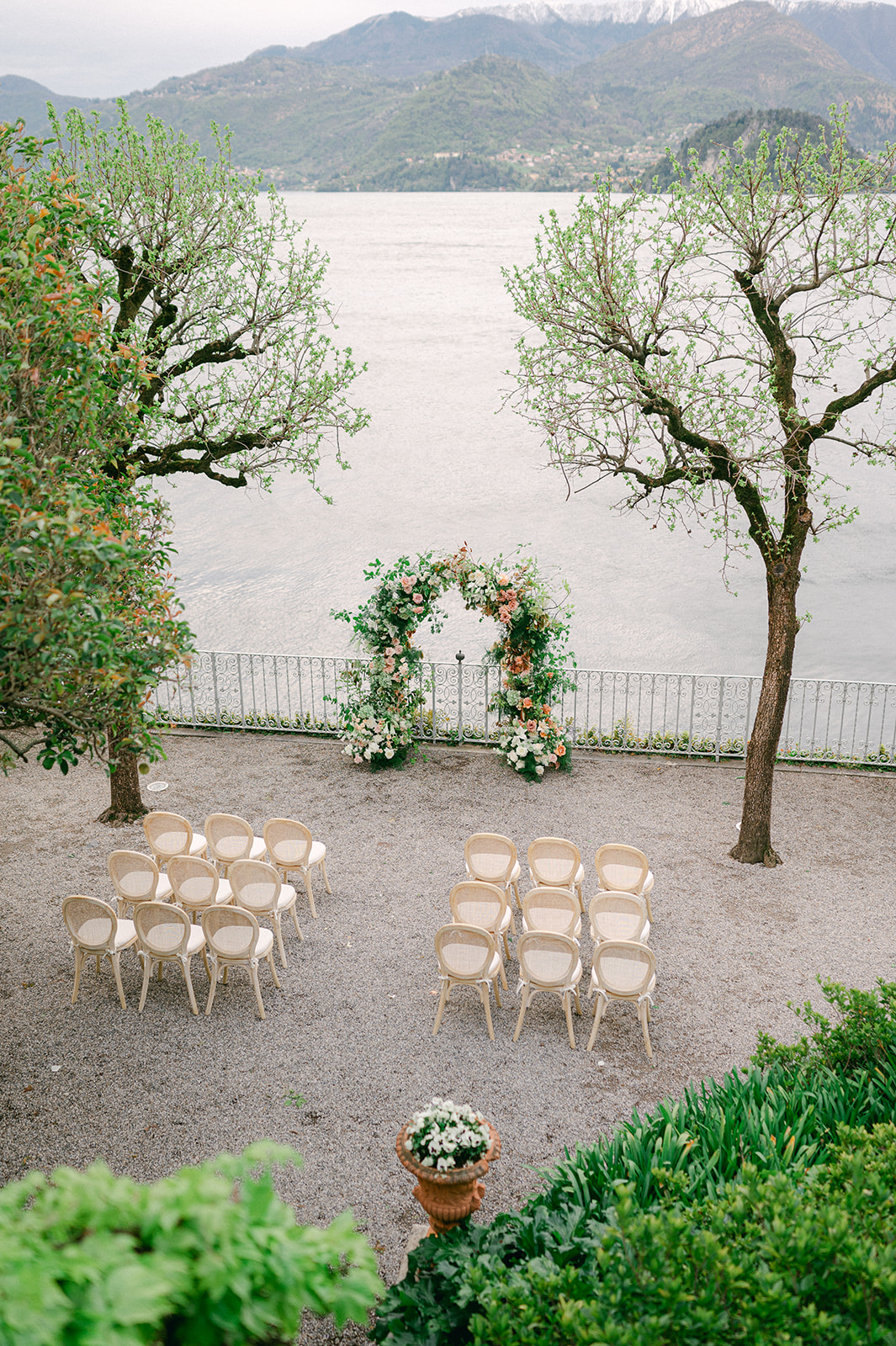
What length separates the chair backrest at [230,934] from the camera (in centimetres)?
799

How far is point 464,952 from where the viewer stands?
7.93m

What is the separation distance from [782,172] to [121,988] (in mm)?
10250

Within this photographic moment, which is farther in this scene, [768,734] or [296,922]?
[768,734]

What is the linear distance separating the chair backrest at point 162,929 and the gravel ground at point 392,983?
1.97ft

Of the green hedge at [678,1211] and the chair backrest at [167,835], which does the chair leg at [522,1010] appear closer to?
the green hedge at [678,1211]

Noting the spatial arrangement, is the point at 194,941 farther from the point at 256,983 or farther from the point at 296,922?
the point at 296,922

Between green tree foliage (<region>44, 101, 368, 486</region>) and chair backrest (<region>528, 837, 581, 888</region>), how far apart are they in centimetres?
595

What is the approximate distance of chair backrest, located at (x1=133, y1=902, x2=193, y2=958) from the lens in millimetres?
8117

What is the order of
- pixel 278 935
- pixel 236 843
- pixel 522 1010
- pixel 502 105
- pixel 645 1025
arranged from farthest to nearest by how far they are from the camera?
pixel 502 105, pixel 236 843, pixel 278 935, pixel 522 1010, pixel 645 1025

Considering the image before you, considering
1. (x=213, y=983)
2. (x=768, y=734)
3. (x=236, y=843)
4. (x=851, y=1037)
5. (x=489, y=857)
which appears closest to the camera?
(x=851, y=1037)

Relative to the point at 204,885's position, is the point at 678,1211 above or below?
above

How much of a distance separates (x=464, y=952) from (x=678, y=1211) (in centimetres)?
405

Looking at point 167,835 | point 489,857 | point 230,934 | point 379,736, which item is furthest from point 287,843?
point 379,736

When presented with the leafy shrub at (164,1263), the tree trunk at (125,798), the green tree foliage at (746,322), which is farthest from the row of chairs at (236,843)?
the leafy shrub at (164,1263)
